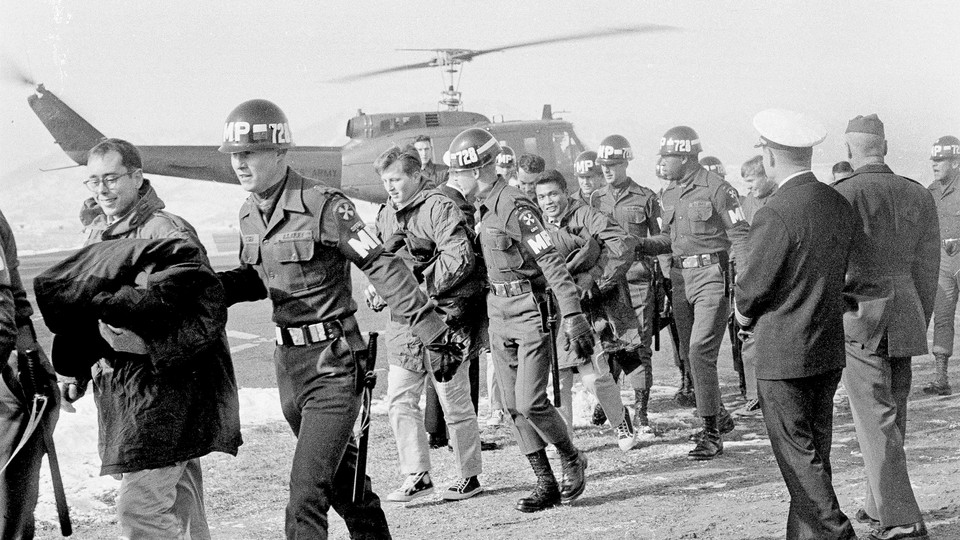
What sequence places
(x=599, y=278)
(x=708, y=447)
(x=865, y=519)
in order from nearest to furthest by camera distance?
(x=865, y=519), (x=708, y=447), (x=599, y=278)

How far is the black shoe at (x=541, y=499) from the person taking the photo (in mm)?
5938

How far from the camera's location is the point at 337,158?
21.7 m

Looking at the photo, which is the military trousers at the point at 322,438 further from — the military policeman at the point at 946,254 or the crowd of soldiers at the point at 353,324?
the military policeman at the point at 946,254

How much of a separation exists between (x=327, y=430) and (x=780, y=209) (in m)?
2.04

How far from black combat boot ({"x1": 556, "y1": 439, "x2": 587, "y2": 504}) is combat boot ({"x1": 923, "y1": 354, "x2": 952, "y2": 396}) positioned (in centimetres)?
450

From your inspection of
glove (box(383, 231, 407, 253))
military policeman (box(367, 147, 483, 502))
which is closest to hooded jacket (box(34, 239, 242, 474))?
military policeman (box(367, 147, 483, 502))

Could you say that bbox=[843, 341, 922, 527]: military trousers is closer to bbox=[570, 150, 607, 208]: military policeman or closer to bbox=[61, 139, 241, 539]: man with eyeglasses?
bbox=[61, 139, 241, 539]: man with eyeglasses

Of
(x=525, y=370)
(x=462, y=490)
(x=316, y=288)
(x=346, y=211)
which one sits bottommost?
(x=462, y=490)

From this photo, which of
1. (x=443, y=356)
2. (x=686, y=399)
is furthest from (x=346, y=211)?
(x=686, y=399)

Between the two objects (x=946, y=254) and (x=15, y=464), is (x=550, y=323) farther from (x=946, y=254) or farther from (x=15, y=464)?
(x=946, y=254)

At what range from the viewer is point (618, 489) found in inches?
252

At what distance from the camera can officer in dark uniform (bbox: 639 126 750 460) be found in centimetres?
735

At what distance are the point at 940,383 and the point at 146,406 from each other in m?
7.40

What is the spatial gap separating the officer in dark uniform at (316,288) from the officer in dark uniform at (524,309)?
4.84 ft
